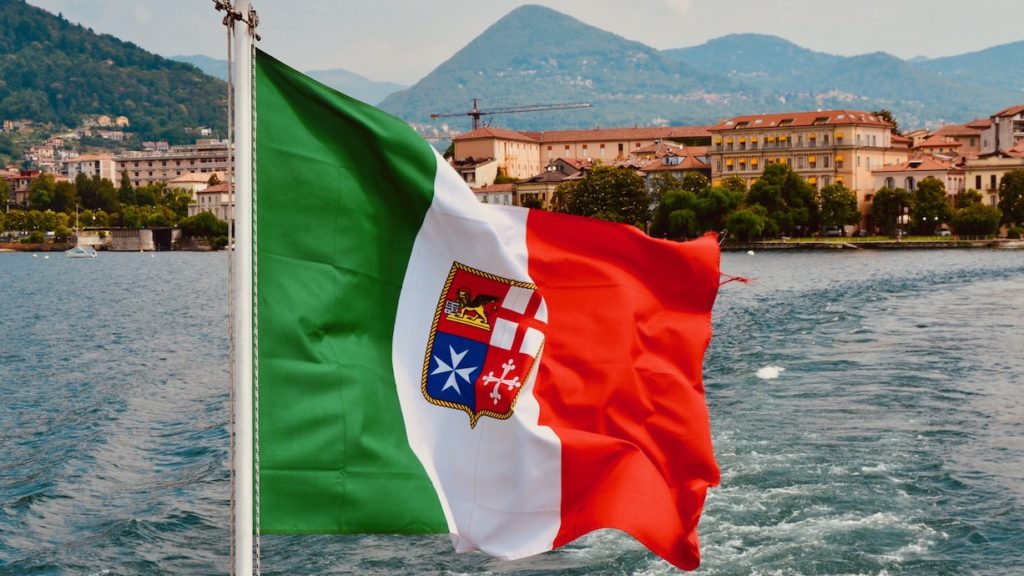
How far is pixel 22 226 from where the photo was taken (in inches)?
6535

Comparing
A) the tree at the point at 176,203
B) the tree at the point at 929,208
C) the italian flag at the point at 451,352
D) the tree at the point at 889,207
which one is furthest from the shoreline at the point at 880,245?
the italian flag at the point at 451,352

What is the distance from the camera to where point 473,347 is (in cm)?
586

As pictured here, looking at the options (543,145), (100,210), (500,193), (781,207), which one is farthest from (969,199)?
(100,210)

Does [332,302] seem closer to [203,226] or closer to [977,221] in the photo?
[977,221]

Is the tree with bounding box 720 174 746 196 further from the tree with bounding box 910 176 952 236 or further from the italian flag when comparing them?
the italian flag

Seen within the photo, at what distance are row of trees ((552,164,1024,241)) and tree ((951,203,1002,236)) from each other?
0.28 ft

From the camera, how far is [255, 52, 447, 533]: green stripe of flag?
17.7ft

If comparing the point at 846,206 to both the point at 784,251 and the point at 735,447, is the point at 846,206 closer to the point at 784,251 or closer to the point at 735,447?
the point at 784,251

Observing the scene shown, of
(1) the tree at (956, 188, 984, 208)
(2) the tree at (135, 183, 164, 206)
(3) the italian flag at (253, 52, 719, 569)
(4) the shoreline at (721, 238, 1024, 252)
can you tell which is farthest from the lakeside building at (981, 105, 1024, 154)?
(3) the italian flag at (253, 52, 719, 569)

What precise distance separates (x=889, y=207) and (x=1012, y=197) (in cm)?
1082

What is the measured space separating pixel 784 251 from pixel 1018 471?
84454mm

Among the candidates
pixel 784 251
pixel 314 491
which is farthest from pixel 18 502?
pixel 784 251

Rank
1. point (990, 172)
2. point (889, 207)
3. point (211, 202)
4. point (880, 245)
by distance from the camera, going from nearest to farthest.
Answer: point (880, 245) → point (889, 207) → point (990, 172) → point (211, 202)

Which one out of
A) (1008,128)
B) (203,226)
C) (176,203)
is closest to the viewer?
(203,226)
